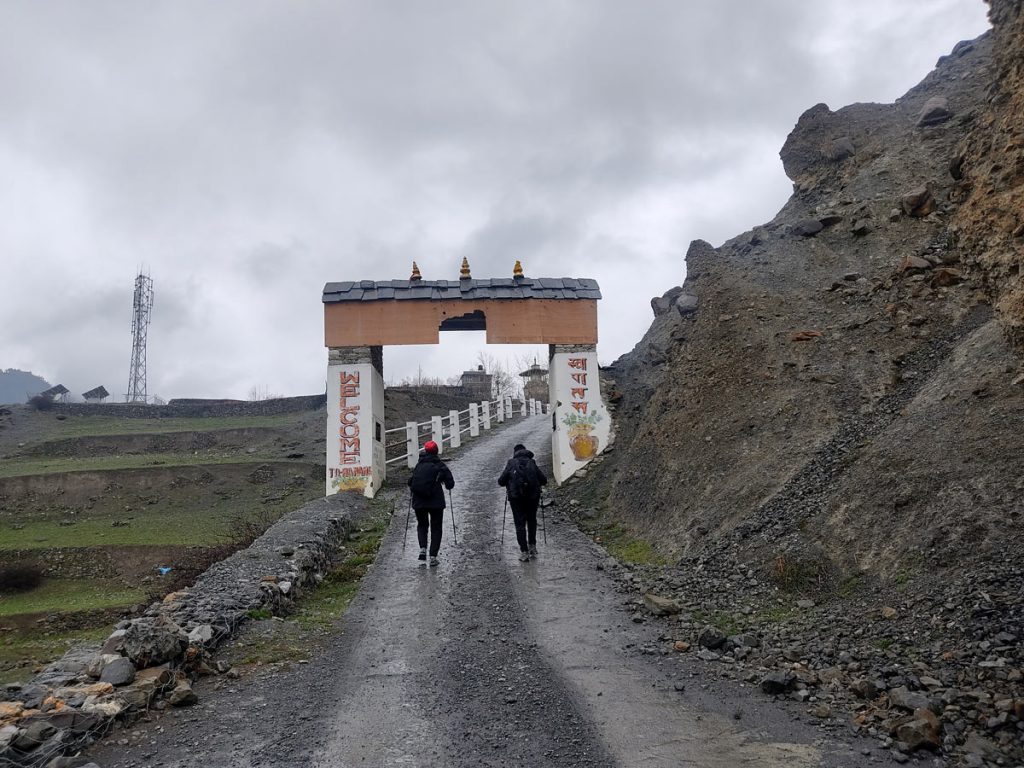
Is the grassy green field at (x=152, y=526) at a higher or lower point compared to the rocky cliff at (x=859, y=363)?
lower

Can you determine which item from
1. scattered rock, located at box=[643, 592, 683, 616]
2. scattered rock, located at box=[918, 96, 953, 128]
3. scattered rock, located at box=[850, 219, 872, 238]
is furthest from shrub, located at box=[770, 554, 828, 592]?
scattered rock, located at box=[918, 96, 953, 128]

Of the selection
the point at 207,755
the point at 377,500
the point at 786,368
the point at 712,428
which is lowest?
the point at 207,755

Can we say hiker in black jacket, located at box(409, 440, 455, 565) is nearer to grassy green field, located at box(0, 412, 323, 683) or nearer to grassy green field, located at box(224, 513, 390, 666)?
grassy green field, located at box(224, 513, 390, 666)

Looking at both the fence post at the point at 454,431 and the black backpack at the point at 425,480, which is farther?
the fence post at the point at 454,431

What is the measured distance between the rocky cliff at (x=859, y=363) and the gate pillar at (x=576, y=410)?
79 cm

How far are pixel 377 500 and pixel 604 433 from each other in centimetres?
624

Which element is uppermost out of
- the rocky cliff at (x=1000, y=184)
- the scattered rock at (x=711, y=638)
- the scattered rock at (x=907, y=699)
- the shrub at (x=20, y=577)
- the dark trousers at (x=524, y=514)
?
the rocky cliff at (x=1000, y=184)

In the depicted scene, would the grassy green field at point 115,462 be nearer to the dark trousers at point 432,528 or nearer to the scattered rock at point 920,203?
the dark trousers at point 432,528

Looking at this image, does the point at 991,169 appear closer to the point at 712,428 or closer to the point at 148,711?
the point at 712,428

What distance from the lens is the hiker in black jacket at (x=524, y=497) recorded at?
36.3 ft

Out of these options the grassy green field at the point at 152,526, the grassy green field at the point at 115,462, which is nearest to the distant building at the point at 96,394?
the grassy green field at the point at 115,462

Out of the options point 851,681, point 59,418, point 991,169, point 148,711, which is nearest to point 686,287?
point 991,169

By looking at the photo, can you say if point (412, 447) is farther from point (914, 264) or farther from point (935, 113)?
point (935, 113)

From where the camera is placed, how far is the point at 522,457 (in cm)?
1156
